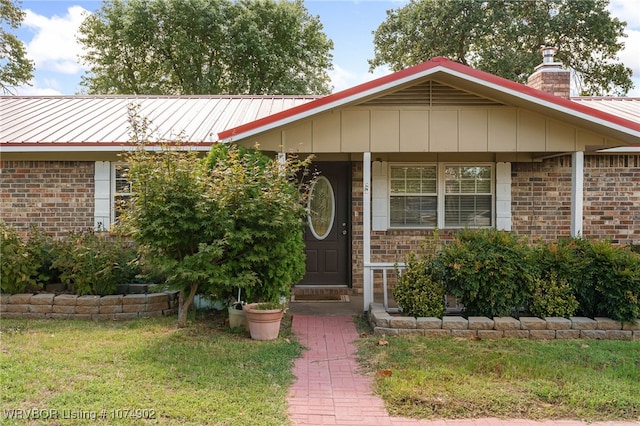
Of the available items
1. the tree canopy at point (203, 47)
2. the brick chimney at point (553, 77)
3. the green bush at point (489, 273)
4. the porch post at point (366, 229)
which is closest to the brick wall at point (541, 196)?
the brick chimney at point (553, 77)

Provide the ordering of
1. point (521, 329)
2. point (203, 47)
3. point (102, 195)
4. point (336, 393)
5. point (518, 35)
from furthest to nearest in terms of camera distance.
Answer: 1. point (203, 47)
2. point (518, 35)
3. point (102, 195)
4. point (521, 329)
5. point (336, 393)

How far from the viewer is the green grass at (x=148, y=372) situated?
367 cm

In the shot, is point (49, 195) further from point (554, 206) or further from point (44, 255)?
point (554, 206)

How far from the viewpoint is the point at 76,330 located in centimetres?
593

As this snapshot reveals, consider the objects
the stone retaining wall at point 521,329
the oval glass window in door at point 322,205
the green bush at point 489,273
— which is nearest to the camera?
the stone retaining wall at point 521,329

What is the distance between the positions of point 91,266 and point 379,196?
15.0 feet

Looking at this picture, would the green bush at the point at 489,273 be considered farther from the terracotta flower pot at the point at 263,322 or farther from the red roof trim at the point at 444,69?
the terracotta flower pot at the point at 263,322

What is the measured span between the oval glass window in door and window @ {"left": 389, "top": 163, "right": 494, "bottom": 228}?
3.44 feet

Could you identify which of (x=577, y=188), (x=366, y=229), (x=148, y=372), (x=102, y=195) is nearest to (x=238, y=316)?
(x=148, y=372)

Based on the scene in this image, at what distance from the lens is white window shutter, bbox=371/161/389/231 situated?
8508 mm

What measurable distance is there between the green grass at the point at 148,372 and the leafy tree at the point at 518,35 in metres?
18.9

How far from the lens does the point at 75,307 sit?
6.61 meters

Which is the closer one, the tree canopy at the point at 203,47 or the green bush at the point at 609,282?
the green bush at the point at 609,282

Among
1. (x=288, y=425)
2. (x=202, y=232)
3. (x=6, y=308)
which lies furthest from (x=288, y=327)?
(x=6, y=308)
